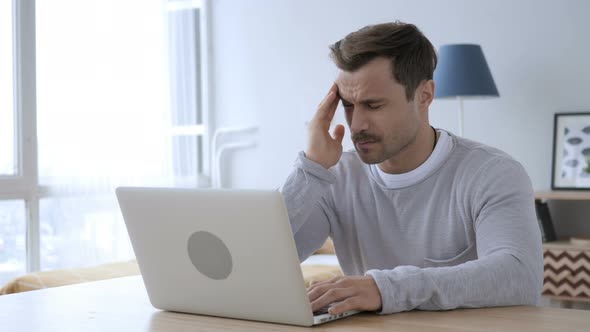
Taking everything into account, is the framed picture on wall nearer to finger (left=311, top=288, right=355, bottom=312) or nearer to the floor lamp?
the floor lamp

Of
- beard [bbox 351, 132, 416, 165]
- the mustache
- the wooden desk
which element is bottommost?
the wooden desk

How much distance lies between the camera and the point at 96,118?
4.16 metres

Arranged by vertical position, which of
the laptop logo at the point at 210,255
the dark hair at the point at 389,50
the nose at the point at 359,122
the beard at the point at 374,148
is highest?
the dark hair at the point at 389,50

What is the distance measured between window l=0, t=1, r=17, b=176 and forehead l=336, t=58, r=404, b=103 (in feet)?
8.22

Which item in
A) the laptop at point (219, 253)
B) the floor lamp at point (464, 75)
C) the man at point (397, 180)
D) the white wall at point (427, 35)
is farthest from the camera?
the white wall at point (427, 35)

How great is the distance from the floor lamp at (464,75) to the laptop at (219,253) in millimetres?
2377

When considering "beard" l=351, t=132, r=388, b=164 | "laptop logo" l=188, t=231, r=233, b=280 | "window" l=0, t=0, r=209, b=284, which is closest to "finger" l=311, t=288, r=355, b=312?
"laptop logo" l=188, t=231, r=233, b=280

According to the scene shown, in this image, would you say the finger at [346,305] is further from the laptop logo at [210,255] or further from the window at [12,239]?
the window at [12,239]

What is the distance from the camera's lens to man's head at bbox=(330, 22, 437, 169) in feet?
5.61

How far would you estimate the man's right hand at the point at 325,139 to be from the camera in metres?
1.76

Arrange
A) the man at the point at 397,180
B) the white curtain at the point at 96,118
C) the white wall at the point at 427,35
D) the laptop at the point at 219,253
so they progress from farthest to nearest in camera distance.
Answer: the white curtain at the point at 96,118, the white wall at the point at 427,35, the man at the point at 397,180, the laptop at the point at 219,253

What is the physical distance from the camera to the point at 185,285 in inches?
55.0

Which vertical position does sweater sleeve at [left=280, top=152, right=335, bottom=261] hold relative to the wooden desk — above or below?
above

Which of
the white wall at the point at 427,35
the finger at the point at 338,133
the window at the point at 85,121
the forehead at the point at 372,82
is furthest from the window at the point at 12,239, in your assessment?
the forehead at the point at 372,82
